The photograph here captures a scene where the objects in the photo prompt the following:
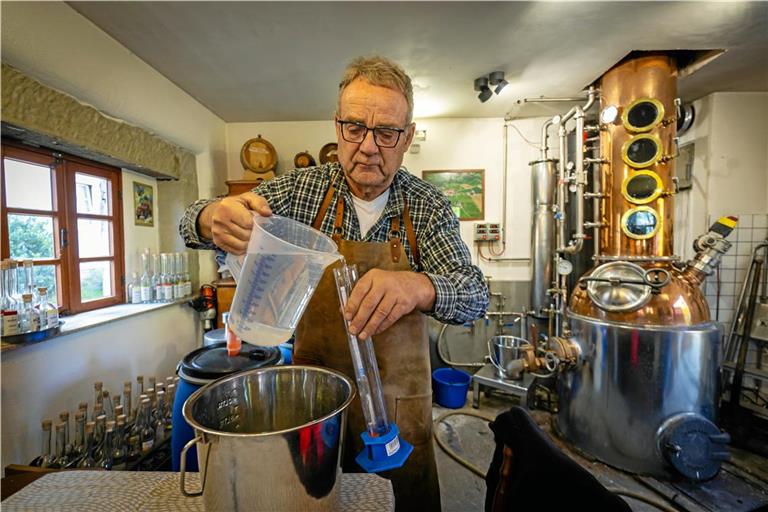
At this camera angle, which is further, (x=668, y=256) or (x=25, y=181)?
(x=668, y=256)

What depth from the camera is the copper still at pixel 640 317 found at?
1.68m

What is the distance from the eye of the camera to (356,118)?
35.0 inches

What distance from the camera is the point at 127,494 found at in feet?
1.98

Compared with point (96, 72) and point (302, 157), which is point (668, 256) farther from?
point (96, 72)

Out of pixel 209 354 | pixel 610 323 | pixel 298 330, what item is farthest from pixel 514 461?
pixel 610 323

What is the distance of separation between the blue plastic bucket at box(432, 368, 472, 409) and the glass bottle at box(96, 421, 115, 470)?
2.04 m

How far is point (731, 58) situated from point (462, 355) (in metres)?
2.88

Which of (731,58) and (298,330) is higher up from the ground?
(731,58)

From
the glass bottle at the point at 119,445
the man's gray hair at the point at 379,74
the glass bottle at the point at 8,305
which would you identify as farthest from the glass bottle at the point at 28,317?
the man's gray hair at the point at 379,74

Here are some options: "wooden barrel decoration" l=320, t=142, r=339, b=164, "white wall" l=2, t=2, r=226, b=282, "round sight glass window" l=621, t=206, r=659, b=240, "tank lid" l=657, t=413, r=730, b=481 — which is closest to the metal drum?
"tank lid" l=657, t=413, r=730, b=481

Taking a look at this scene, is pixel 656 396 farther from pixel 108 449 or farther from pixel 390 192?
pixel 108 449

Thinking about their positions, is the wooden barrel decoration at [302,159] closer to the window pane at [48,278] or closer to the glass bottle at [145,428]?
the window pane at [48,278]

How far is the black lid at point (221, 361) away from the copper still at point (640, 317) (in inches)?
66.1

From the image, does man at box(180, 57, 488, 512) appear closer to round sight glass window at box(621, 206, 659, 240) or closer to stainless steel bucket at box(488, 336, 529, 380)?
round sight glass window at box(621, 206, 659, 240)
